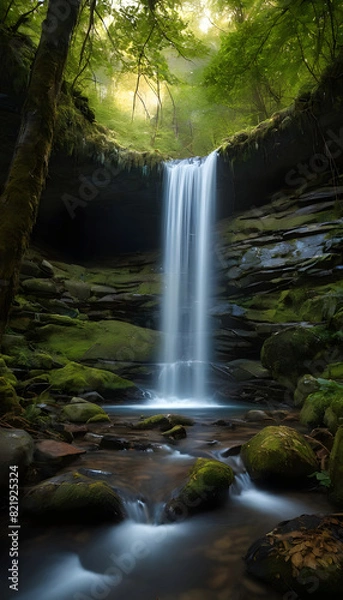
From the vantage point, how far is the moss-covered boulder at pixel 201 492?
2.48m

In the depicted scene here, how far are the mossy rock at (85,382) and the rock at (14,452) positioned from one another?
3.98 metres

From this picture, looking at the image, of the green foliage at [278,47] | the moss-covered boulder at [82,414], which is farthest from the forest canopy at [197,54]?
the moss-covered boulder at [82,414]

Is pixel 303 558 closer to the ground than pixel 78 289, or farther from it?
closer to the ground

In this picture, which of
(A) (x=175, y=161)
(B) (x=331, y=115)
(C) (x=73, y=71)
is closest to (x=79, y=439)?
(C) (x=73, y=71)

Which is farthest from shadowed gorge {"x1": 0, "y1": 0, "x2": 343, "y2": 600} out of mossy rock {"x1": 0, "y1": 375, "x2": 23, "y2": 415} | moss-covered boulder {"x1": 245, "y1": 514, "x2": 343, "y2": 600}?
mossy rock {"x1": 0, "y1": 375, "x2": 23, "y2": 415}

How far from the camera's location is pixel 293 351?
23.7 ft

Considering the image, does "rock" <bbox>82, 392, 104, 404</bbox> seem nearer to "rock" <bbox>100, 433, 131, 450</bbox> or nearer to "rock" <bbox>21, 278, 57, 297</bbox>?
"rock" <bbox>100, 433, 131, 450</bbox>

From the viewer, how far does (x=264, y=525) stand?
92.7 inches

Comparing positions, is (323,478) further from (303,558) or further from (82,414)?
(82,414)

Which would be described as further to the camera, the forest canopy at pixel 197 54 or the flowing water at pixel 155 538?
the forest canopy at pixel 197 54

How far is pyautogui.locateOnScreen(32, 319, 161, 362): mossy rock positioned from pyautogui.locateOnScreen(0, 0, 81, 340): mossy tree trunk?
581cm

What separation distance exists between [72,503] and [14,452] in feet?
2.09

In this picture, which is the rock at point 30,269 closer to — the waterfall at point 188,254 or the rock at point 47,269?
the rock at point 47,269

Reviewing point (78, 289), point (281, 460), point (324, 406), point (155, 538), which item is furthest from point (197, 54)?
point (155, 538)
